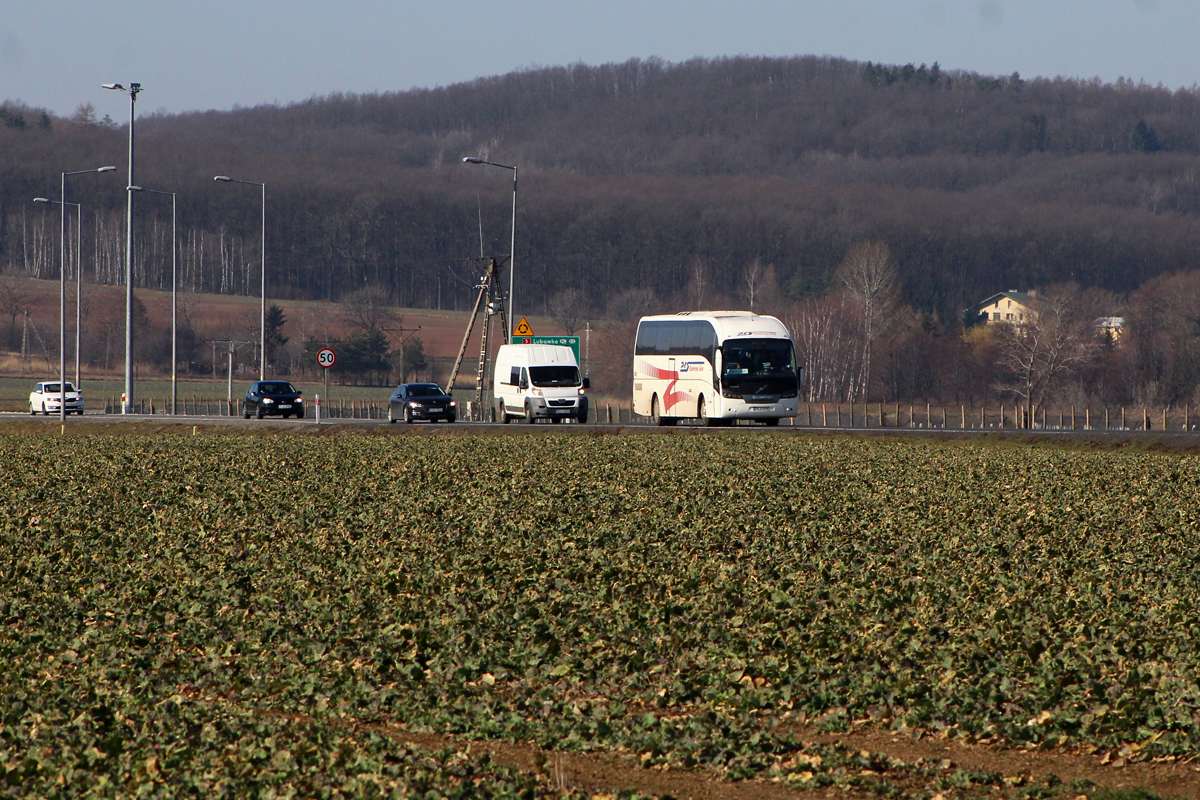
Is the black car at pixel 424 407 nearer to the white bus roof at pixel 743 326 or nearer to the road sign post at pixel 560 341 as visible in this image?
the road sign post at pixel 560 341

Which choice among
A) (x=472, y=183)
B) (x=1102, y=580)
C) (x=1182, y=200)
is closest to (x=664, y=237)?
(x=472, y=183)

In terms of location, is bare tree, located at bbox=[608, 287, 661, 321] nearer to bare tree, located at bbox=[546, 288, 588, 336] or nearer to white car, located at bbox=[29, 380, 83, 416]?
bare tree, located at bbox=[546, 288, 588, 336]

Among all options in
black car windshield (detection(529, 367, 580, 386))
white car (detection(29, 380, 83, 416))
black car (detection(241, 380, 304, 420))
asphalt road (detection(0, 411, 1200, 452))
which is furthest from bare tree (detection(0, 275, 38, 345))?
black car windshield (detection(529, 367, 580, 386))

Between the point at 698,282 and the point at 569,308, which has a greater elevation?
the point at 698,282

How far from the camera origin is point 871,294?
367 ft

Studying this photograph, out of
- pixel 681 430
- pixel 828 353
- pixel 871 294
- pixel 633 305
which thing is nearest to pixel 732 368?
pixel 681 430

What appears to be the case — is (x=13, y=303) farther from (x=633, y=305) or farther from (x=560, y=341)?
(x=560, y=341)

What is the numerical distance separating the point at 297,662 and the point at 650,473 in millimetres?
16552

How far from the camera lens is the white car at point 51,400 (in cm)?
6234

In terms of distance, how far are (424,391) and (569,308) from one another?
263 ft

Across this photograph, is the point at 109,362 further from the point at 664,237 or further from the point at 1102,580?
the point at 1102,580

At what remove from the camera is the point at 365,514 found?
19641 millimetres

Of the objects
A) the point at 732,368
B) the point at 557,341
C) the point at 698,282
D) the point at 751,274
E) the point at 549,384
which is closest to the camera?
the point at 732,368

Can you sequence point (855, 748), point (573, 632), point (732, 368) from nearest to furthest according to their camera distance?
point (855, 748) < point (573, 632) < point (732, 368)
